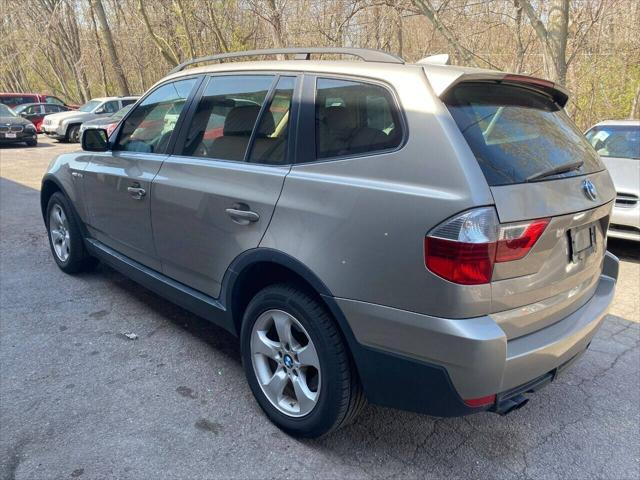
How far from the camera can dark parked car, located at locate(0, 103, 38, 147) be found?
1675cm

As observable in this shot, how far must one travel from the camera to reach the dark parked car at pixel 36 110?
842 inches

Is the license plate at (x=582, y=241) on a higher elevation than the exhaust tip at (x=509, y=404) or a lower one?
higher

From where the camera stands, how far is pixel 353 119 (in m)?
2.35

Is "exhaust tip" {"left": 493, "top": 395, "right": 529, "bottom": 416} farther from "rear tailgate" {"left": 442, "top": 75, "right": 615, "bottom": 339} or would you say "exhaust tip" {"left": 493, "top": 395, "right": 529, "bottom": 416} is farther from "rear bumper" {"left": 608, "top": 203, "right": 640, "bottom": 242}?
"rear bumper" {"left": 608, "top": 203, "right": 640, "bottom": 242}

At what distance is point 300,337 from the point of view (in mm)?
2551

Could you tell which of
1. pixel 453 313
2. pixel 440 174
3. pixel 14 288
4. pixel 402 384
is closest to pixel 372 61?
pixel 440 174

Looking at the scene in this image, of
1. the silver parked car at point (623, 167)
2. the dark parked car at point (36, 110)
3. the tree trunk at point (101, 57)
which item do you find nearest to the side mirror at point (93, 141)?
the silver parked car at point (623, 167)

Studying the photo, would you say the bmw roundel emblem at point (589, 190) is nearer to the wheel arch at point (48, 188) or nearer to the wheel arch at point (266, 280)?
the wheel arch at point (266, 280)

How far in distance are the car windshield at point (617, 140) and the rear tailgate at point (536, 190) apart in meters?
4.51

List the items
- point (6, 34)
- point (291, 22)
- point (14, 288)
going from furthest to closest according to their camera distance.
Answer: point (6, 34) → point (291, 22) → point (14, 288)

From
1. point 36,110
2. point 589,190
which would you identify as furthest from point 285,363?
point 36,110

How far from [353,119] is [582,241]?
1203 mm

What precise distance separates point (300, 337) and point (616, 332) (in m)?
2.77

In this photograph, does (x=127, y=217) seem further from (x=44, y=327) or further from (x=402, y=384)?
(x=402, y=384)
